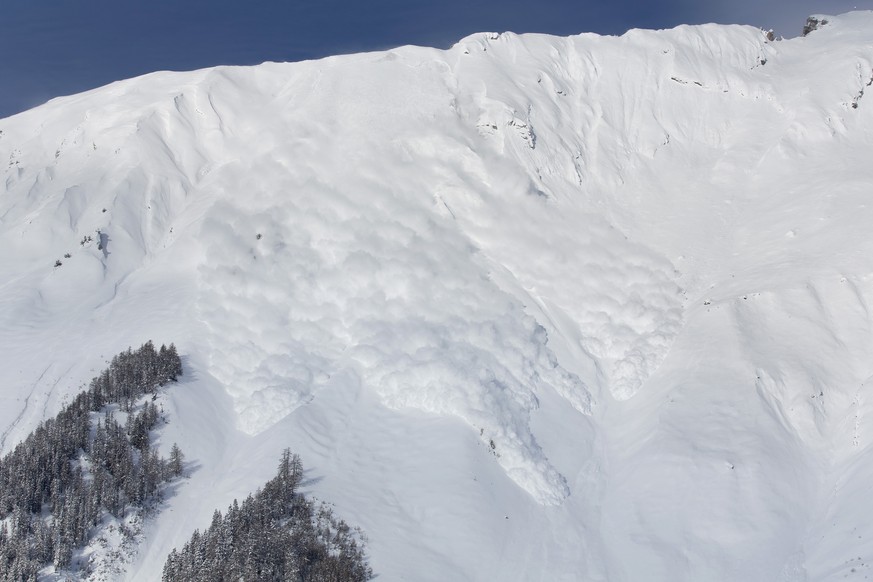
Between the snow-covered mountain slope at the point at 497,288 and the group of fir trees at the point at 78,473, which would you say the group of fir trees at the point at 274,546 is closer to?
the snow-covered mountain slope at the point at 497,288

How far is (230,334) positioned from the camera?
62.9m

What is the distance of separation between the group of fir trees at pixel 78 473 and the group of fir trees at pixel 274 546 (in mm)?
5691

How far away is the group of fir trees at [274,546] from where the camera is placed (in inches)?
1734

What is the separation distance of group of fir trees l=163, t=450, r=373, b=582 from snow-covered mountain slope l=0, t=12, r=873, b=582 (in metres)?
1.87

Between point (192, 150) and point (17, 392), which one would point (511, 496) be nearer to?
point (17, 392)

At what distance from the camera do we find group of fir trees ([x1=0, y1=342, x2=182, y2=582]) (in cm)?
4528

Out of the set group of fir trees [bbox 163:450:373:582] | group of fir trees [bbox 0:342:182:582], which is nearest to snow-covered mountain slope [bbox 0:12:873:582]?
group of fir trees [bbox 163:450:373:582]

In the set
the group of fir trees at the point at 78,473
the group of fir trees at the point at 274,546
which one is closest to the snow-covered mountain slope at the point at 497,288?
the group of fir trees at the point at 274,546

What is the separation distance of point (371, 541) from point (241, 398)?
1597cm

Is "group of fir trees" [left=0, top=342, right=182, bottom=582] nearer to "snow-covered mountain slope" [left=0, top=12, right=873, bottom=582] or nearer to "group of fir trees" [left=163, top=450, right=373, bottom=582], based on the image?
"snow-covered mountain slope" [left=0, top=12, right=873, bottom=582]

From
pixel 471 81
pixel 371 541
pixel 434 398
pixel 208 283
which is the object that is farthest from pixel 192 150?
pixel 371 541

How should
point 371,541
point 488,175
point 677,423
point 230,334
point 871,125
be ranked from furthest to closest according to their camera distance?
1. point 871,125
2. point 488,175
3. point 230,334
4. point 677,423
5. point 371,541

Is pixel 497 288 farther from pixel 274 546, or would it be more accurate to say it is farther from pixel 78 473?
pixel 78 473

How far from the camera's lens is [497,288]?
6731 centimetres
